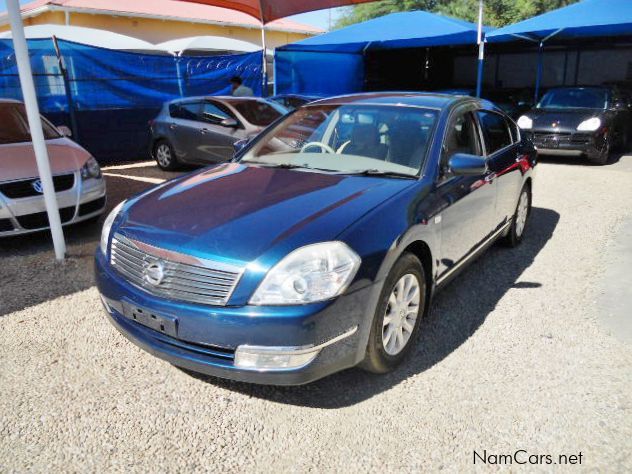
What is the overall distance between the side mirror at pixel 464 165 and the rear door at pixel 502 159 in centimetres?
67

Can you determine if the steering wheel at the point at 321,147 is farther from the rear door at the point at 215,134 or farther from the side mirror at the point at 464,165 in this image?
the rear door at the point at 215,134

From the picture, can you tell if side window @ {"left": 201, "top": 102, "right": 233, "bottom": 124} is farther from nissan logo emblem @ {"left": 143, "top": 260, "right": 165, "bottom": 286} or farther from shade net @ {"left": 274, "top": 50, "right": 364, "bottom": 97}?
nissan logo emblem @ {"left": 143, "top": 260, "right": 165, "bottom": 286}


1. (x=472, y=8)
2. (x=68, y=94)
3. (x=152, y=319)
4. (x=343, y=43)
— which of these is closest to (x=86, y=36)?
(x=68, y=94)

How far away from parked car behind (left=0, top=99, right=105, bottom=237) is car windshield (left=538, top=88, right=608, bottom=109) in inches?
382

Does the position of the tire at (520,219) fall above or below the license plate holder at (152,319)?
below

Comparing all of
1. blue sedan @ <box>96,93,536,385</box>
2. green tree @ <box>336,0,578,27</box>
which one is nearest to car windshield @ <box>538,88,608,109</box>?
blue sedan @ <box>96,93,536,385</box>

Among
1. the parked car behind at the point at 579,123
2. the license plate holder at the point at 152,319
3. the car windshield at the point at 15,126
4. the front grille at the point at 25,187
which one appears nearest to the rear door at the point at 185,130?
the car windshield at the point at 15,126

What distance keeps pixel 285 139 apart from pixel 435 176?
1.32 metres

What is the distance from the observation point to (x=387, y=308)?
276 cm

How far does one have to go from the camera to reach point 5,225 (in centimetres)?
483

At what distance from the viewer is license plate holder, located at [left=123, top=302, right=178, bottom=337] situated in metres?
2.47

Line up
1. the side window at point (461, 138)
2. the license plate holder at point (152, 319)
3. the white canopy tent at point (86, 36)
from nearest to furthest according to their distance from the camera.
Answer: the license plate holder at point (152, 319)
the side window at point (461, 138)
the white canopy tent at point (86, 36)

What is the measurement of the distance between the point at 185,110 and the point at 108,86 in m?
2.20

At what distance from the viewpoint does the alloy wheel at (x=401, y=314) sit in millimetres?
2803
